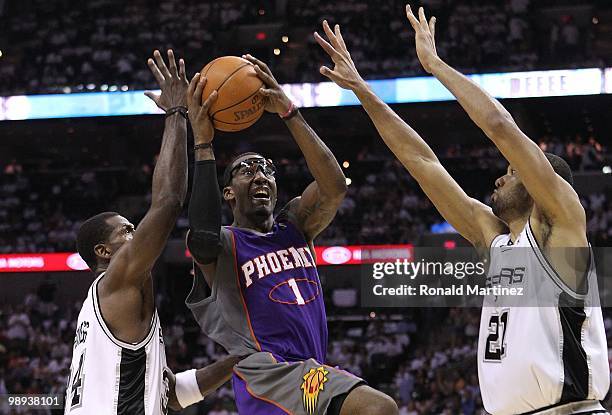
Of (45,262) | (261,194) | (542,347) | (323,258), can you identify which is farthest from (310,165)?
(45,262)

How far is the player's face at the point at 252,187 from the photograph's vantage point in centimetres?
417

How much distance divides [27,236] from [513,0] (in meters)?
10.7

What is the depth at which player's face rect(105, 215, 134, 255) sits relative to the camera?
4293 mm

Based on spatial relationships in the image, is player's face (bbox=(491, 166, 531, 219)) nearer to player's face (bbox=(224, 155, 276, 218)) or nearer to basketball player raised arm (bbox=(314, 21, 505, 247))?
basketball player raised arm (bbox=(314, 21, 505, 247))

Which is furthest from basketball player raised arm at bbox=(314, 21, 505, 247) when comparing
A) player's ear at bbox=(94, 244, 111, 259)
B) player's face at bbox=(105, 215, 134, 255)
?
player's ear at bbox=(94, 244, 111, 259)

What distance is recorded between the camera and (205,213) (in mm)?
3818

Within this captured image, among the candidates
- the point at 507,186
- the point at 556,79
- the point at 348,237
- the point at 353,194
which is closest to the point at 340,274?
the point at 348,237

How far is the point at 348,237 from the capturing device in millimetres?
15781

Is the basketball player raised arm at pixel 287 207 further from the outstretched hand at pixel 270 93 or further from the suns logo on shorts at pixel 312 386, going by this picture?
the suns logo on shorts at pixel 312 386

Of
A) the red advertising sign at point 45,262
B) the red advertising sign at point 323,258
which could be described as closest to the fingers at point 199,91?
the red advertising sign at point 323,258

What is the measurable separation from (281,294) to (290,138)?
14538 millimetres

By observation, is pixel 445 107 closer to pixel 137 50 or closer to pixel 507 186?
pixel 137 50

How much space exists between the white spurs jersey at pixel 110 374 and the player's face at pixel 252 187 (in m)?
0.69

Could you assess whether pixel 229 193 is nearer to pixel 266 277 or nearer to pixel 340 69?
pixel 266 277
